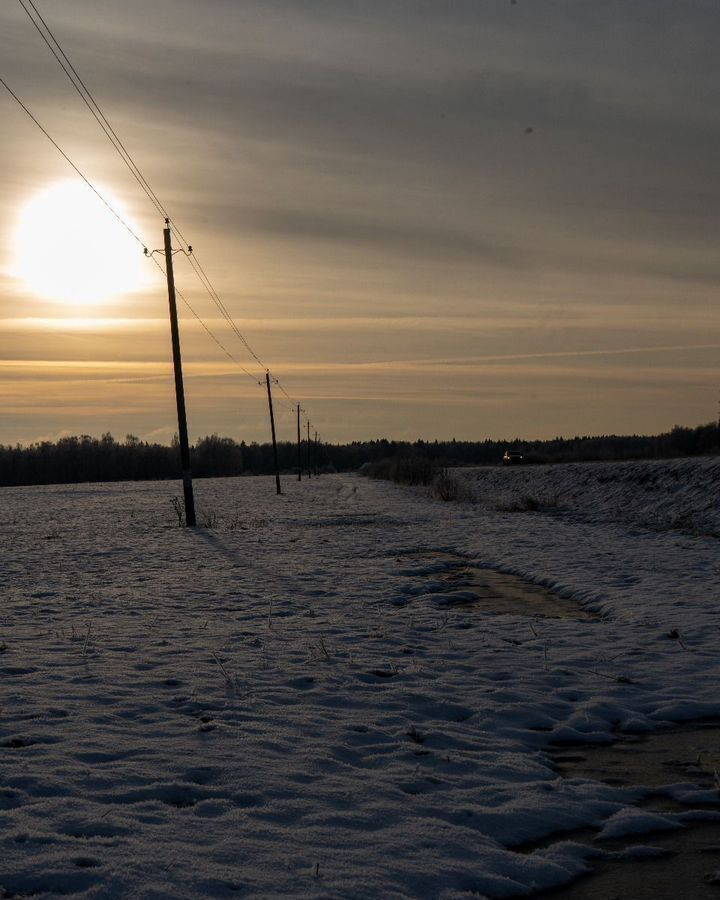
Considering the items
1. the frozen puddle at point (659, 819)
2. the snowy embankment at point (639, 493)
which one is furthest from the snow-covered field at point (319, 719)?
the snowy embankment at point (639, 493)

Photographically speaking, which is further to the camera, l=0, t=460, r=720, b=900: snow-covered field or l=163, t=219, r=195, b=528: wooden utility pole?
l=163, t=219, r=195, b=528: wooden utility pole

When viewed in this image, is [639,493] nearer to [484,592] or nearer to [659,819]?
[484,592]

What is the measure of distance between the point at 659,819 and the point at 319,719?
277 cm

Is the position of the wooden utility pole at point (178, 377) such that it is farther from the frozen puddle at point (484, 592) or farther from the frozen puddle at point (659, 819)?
the frozen puddle at point (659, 819)

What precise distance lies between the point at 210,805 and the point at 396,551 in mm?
14989

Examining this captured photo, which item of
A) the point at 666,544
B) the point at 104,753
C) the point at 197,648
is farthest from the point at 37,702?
the point at 666,544

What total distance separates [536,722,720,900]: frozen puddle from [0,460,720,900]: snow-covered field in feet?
0.38

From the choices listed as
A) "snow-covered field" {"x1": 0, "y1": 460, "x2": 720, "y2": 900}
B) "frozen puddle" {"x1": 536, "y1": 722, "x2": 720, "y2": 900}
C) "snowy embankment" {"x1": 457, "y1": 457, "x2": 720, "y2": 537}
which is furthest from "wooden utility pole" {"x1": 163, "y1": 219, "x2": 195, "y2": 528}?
"frozen puddle" {"x1": 536, "y1": 722, "x2": 720, "y2": 900}

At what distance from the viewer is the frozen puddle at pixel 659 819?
414cm

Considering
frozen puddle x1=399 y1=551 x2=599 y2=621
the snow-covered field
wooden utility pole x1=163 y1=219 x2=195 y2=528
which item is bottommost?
frozen puddle x1=399 y1=551 x2=599 y2=621

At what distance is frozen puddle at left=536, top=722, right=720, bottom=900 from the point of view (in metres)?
4.14

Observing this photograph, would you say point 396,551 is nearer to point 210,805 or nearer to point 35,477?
point 210,805

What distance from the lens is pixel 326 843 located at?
4461mm

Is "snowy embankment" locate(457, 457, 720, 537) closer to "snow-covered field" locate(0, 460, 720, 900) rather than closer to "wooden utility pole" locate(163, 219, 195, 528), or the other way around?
"snow-covered field" locate(0, 460, 720, 900)
